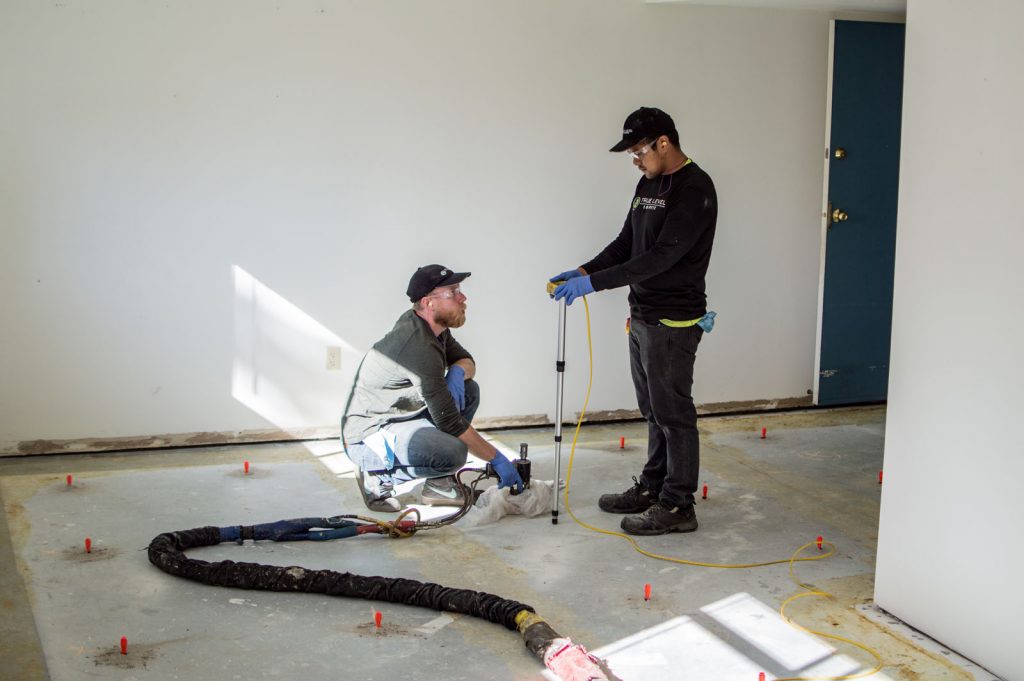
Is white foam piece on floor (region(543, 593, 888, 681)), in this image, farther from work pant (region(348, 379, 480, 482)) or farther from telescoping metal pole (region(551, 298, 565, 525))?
work pant (region(348, 379, 480, 482))

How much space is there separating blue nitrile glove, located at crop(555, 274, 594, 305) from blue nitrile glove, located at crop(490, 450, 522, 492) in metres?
0.69

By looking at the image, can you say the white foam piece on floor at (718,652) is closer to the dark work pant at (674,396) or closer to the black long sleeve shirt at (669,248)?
the dark work pant at (674,396)

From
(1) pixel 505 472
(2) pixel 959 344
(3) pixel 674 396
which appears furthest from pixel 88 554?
(2) pixel 959 344

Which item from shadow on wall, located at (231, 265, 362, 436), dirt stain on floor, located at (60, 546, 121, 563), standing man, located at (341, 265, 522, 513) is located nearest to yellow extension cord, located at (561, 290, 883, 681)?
standing man, located at (341, 265, 522, 513)

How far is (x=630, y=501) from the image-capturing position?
4316mm

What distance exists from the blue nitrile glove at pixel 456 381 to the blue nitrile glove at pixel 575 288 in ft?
2.63

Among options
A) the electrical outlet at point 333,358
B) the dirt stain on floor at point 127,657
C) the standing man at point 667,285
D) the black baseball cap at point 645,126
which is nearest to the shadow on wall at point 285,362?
the electrical outlet at point 333,358

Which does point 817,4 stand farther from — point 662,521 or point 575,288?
point 662,521

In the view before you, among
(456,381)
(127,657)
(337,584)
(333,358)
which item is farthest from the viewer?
(333,358)

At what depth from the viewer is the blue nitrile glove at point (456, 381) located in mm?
4598

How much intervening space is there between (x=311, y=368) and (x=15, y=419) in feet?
4.52

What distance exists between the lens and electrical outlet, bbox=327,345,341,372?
5.31m

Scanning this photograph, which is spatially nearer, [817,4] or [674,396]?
[674,396]

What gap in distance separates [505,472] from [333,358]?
59.2 inches
